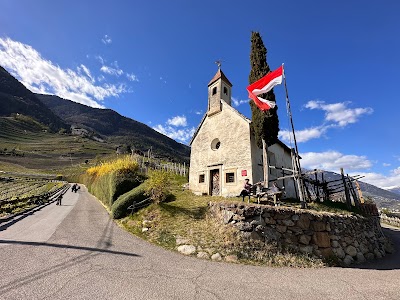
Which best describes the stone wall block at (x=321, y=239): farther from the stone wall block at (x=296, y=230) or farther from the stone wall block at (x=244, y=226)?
the stone wall block at (x=244, y=226)

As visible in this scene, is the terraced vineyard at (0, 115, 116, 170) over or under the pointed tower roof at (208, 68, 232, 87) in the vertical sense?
over

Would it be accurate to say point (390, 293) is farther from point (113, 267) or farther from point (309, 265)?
point (113, 267)

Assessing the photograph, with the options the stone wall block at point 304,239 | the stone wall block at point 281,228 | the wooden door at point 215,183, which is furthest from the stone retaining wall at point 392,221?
the stone wall block at point 281,228

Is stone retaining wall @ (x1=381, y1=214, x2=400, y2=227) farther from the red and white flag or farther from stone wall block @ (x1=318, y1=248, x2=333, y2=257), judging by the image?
the red and white flag

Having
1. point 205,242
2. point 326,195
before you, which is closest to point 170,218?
point 205,242

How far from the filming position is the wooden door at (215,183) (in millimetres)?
19750

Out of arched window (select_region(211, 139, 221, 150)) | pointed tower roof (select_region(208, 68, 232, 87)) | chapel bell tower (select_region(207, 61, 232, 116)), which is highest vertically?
pointed tower roof (select_region(208, 68, 232, 87))

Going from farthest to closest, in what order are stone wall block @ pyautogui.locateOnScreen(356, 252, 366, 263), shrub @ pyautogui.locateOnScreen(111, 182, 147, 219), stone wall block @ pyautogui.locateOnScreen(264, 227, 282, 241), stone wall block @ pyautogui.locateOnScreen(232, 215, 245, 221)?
shrub @ pyautogui.locateOnScreen(111, 182, 147, 219) → stone wall block @ pyautogui.locateOnScreen(356, 252, 366, 263) → stone wall block @ pyautogui.locateOnScreen(232, 215, 245, 221) → stone wall block @ pyautogui.locateOnScreen(264, 227, 282, 241)

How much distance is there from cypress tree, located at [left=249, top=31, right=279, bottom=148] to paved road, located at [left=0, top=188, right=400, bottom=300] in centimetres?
1022

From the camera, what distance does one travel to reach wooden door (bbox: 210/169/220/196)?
19.8 m

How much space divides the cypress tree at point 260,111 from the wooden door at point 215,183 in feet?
15.5

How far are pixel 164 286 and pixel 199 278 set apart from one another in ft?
4.19

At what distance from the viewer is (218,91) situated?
21797 millimetres

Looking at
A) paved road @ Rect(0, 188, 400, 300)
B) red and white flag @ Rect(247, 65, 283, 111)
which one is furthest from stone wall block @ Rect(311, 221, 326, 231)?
red and white flag @ Rect(247, 65, 283, 111)
